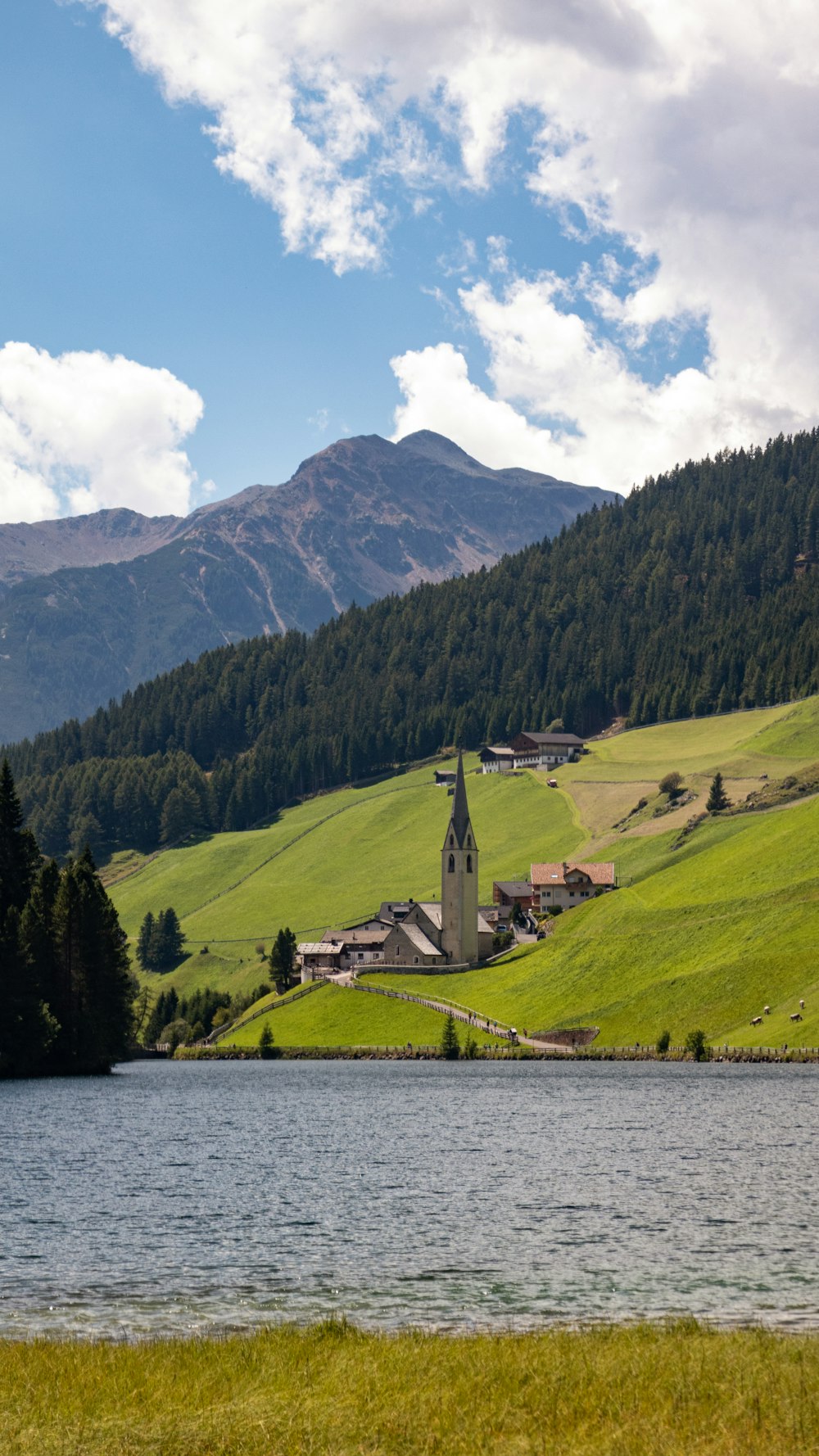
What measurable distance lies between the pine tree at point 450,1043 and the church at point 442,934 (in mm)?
39486

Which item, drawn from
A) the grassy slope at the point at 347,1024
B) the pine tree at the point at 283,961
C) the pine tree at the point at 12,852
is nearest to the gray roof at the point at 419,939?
the pine tree at the point at 283,961

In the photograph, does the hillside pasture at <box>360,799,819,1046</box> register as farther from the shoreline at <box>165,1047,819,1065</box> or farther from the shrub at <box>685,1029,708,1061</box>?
the shrub at <box>685,1029,708,1061</box>

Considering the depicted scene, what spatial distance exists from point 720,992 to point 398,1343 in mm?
107652

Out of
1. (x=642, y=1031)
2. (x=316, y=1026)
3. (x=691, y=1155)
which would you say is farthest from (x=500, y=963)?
(x=691, y=1155)

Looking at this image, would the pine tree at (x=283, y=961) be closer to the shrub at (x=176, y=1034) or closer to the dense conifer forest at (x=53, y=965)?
the shrub at (x=176, y=1034)

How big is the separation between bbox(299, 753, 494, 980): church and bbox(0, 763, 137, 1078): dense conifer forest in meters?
72.8

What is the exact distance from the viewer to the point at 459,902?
189 meters

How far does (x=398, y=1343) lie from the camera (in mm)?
23969

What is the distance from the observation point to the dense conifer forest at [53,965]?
9731 centimetres

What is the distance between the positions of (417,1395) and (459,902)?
554ft

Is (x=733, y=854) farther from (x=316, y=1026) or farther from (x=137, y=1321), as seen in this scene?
(x=137, y=1321)

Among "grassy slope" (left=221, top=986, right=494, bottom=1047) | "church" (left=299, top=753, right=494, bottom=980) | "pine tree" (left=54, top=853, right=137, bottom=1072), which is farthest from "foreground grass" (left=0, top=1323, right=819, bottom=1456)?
"church" (left=299, top=753, right=494, bottom=980)

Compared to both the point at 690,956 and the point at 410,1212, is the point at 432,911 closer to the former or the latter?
the point at 690,956

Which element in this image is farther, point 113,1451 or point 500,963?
point 500,963
